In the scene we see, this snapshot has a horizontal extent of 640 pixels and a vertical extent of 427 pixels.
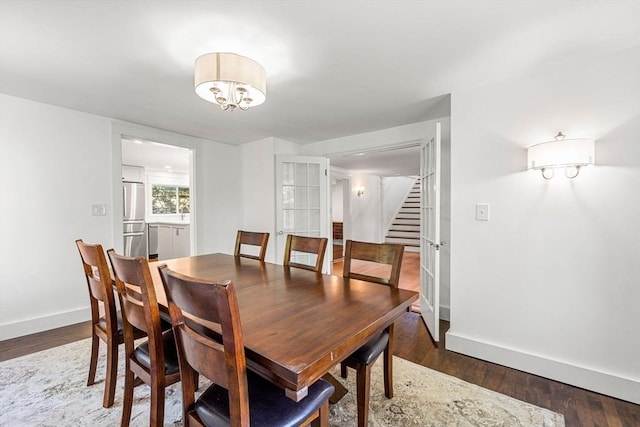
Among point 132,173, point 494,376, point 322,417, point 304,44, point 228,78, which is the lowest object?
point 494,376

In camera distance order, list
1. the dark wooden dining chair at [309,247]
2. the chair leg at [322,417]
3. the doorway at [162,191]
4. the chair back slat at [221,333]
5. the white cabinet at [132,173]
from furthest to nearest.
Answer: the white cabinet at [132,173] < the doorway at [162,191] < the dark wooden dining chair at [309,247] < the chair leg at [322,417] < the chair back slat at [221,333]

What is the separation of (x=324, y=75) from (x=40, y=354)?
121 inches

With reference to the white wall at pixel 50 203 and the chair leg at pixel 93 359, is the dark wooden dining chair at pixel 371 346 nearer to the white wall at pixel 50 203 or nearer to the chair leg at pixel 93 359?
the chair leg at pixel 93 359

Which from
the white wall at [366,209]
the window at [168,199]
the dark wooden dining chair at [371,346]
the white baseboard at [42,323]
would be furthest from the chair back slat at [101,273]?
the window at [168,199]

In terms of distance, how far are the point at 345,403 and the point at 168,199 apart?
7046mm

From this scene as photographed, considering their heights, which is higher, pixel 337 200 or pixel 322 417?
pixel 337 200

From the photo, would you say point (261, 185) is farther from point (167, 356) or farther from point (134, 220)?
point (134, 220)

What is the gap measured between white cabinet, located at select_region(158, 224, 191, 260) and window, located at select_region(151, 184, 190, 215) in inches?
51.3

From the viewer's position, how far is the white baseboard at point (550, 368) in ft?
5.50

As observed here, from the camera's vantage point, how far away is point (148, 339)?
1153 millimetres

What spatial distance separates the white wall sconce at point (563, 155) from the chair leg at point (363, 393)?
5.60 ft

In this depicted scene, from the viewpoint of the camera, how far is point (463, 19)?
1407 millimetres

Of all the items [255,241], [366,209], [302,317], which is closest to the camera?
[302,317]

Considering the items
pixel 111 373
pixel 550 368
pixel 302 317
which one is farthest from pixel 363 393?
pixel 550 368
